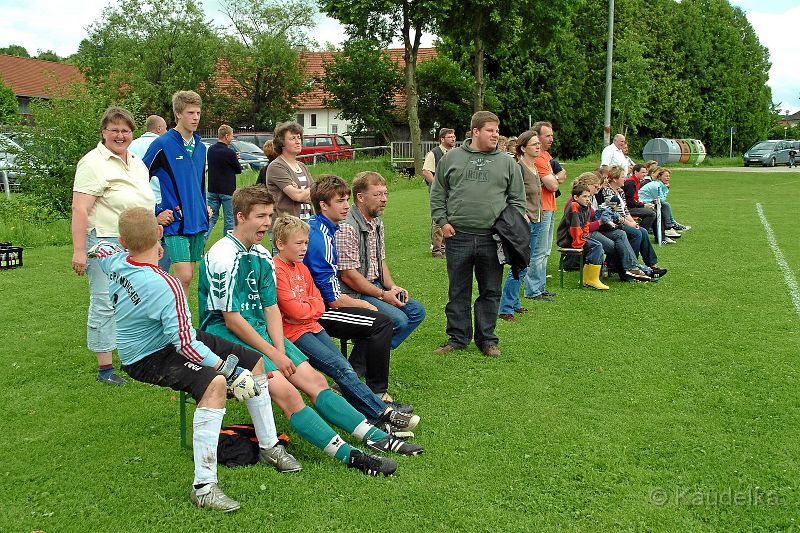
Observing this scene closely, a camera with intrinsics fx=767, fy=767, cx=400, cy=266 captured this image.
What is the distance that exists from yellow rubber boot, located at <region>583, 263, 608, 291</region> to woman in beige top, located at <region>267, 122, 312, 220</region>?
4.34 metres

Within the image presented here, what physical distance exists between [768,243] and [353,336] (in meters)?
10.6

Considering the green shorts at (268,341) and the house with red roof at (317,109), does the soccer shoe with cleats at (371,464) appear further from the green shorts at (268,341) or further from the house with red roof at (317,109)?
the house with red roof at (317,109)

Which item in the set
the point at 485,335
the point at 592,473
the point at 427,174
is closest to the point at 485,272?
the point at 485,335

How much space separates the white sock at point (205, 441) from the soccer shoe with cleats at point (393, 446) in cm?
104

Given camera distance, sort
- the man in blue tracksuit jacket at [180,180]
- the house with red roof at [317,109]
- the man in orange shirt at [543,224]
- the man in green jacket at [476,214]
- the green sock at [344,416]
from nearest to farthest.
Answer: the green sock at [344,416]
the man in blue tracksuit jacket at [180,180]
the man in green jacket at [476,214]
the man in orange shirt at [543,224]
the house with red roof at [317,109]

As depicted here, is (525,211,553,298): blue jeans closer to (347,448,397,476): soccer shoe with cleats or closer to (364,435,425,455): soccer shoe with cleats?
(364,435,425,455): soccer shoe with cleats

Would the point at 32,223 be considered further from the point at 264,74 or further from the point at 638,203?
the point at 264,74

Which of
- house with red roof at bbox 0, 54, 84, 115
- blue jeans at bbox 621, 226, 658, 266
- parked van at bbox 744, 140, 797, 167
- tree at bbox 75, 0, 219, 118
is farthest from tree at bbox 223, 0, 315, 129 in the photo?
blue jeans at bbox 621, 226, 658, 266

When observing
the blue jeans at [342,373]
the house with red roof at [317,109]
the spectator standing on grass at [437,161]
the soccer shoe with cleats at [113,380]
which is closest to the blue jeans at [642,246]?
the spectator standing on grass at [437,161]

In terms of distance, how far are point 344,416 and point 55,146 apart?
11.1m

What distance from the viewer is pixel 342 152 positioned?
3512cm

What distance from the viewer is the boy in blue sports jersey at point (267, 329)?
14.4ft

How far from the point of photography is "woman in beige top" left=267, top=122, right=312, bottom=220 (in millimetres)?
6840

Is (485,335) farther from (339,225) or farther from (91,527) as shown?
(91,527)
